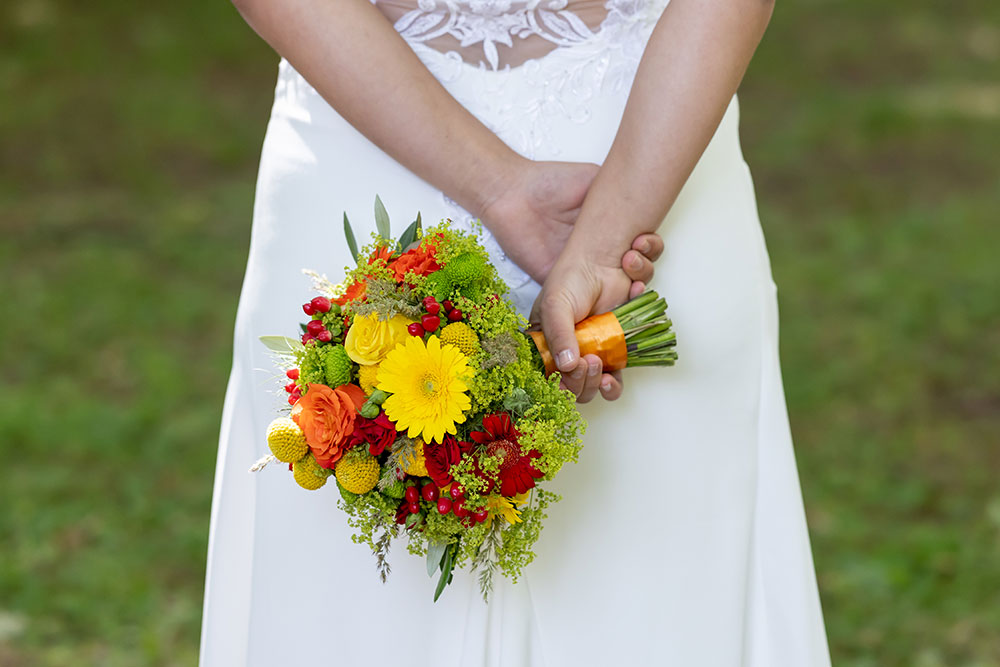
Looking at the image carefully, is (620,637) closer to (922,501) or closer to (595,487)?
(595,487)

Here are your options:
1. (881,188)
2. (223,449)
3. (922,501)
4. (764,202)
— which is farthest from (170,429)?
(881,188)

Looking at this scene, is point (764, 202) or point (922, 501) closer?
point (922, 501)

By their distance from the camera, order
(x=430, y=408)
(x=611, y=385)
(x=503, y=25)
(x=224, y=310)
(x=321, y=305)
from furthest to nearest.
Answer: (x=224, y=310) < (x=503, y=25) < (x=611, y=385) < (x=321, y=305) < (x=430, y=408)

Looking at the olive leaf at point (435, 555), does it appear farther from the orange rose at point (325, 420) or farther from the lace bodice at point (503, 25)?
the lace bodice at point (503, 25)

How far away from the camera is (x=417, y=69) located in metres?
1.73

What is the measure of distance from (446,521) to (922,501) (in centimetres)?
310

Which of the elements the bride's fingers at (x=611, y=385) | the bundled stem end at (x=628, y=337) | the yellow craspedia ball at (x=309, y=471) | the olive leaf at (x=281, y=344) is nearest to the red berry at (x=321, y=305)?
the olive leaf at (x=281, y=344)

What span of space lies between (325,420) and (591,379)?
1.40ft

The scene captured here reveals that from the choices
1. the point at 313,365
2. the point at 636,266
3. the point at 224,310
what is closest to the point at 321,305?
the point at 313,365

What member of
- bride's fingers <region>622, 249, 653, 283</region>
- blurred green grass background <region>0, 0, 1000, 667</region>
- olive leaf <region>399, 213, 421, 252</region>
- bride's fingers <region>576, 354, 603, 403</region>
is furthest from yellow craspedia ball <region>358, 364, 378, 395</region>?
blurred green grass background <region>0, 0, 1000, 667</region>

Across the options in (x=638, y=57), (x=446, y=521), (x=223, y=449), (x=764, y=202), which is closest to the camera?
(x=446, y=521)

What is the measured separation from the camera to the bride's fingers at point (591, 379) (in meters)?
1.62

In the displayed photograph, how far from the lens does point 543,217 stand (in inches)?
69.8

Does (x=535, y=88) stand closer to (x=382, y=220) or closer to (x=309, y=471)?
(x=382, y=220)
